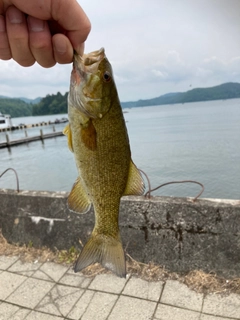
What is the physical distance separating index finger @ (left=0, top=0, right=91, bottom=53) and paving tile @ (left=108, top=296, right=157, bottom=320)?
8.77ft

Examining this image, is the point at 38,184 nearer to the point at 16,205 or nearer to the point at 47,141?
the point at 16,205

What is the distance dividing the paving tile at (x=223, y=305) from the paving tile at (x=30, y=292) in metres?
1.81

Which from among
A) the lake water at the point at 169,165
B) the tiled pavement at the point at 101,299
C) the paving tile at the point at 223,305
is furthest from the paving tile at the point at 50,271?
the lake water at the point at 169,165

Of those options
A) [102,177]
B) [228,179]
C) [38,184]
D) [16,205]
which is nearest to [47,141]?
[38,184]


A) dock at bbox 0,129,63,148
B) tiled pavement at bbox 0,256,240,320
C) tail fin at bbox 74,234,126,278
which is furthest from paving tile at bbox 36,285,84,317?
dock at bbox 0,129,63,148

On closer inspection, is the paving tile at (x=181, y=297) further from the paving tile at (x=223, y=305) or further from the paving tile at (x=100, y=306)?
the paving tile at (x=100, y=306)

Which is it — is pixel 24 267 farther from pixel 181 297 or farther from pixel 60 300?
A: pixel 181 297

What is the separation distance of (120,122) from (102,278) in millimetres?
2728

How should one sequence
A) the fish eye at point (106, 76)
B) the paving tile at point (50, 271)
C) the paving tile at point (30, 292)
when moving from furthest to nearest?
the paving tile at point (50, 271) → the paving tile at point (30, 292) → the fish eye at point (106, 76)

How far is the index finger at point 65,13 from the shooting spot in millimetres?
1251

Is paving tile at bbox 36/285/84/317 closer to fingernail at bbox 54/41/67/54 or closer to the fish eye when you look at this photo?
the fish eye

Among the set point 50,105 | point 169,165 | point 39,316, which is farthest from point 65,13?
point 50,105

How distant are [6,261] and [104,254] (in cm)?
303

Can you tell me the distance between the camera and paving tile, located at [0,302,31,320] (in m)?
3.18
